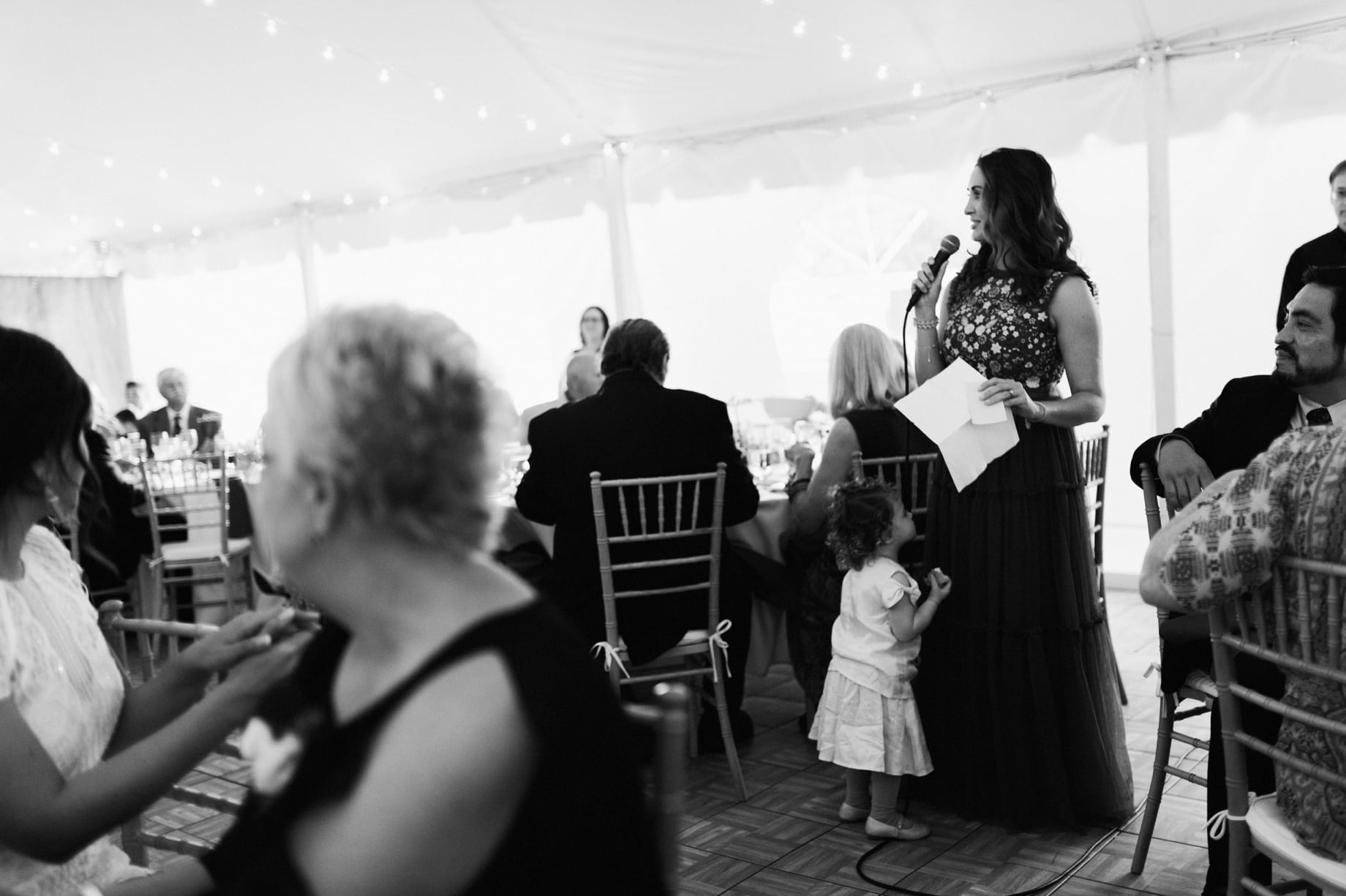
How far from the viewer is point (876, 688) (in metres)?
2.96

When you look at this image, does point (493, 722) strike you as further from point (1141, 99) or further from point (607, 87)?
point (607, 87)

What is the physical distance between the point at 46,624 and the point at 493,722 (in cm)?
90

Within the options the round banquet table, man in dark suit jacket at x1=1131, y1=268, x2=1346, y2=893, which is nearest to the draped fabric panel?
the round banquet table

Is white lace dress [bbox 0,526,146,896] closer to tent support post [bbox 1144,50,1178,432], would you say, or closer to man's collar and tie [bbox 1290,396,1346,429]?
man's collar and tie [bbox 1290,396,1346,429]

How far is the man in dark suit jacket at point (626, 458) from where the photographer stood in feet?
10.9

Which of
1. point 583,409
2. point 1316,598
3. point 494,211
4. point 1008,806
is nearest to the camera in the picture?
point 1316,598

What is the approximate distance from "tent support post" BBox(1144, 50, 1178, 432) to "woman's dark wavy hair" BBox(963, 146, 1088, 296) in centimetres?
291

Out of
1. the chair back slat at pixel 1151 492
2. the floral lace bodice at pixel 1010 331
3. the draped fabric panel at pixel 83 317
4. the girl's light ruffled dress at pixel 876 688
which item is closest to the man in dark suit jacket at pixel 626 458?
the girl's light ruffled dress at pixel 876 688

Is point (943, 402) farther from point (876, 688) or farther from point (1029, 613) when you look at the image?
point (876, 688)

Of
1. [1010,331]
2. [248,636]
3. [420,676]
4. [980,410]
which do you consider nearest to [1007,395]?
[980,410]

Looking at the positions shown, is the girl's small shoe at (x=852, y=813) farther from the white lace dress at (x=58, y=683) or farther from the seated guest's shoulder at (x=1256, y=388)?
the white lace dress at (x=58, y=683)

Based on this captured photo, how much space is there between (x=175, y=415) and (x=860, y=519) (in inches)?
229

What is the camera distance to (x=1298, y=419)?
241 centimetres

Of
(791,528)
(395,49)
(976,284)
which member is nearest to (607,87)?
(395,49)
